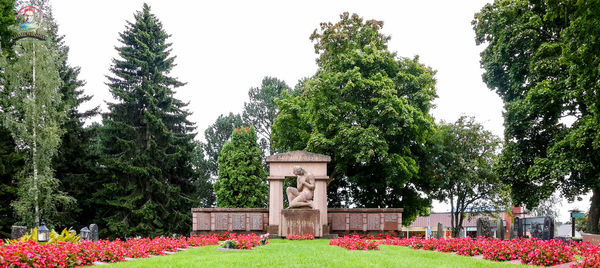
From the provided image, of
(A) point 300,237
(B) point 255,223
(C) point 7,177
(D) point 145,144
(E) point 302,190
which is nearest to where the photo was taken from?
(A) point 300,237

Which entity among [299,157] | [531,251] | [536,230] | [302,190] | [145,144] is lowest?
[536,230]

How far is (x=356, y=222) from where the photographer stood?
26.3 m

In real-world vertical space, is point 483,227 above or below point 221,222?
above

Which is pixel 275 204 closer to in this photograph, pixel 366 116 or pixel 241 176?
pixel 366 116

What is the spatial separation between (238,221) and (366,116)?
10260 mm

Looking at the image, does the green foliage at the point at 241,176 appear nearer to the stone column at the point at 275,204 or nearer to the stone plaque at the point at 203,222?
the stone plaque at the point at 203,222

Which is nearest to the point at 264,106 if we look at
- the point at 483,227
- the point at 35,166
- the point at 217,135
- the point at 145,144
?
the point at 217,135

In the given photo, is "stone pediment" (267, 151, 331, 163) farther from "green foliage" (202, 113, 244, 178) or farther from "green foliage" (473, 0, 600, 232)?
"green foliage" (202, 113, 244, 178)

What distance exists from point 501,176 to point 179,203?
78.5 ft

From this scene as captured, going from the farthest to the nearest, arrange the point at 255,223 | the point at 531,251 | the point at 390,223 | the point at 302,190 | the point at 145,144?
the point at 145,144 < the point at 255,223 < the point at 390,223 < the point at 302,190 < the point at 531,251

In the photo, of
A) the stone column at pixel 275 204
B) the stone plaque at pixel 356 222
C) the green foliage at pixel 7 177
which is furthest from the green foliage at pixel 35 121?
the stone plaque at pixel 356 222

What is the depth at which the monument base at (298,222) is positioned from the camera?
22.4m

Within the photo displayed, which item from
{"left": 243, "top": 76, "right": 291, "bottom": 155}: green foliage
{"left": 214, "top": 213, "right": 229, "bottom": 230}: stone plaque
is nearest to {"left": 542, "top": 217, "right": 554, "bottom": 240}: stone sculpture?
{"left": 214, "top": 213, "right": 229, "bottom": 230}: stone plaque

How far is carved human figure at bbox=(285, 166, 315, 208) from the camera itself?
2209 cm
